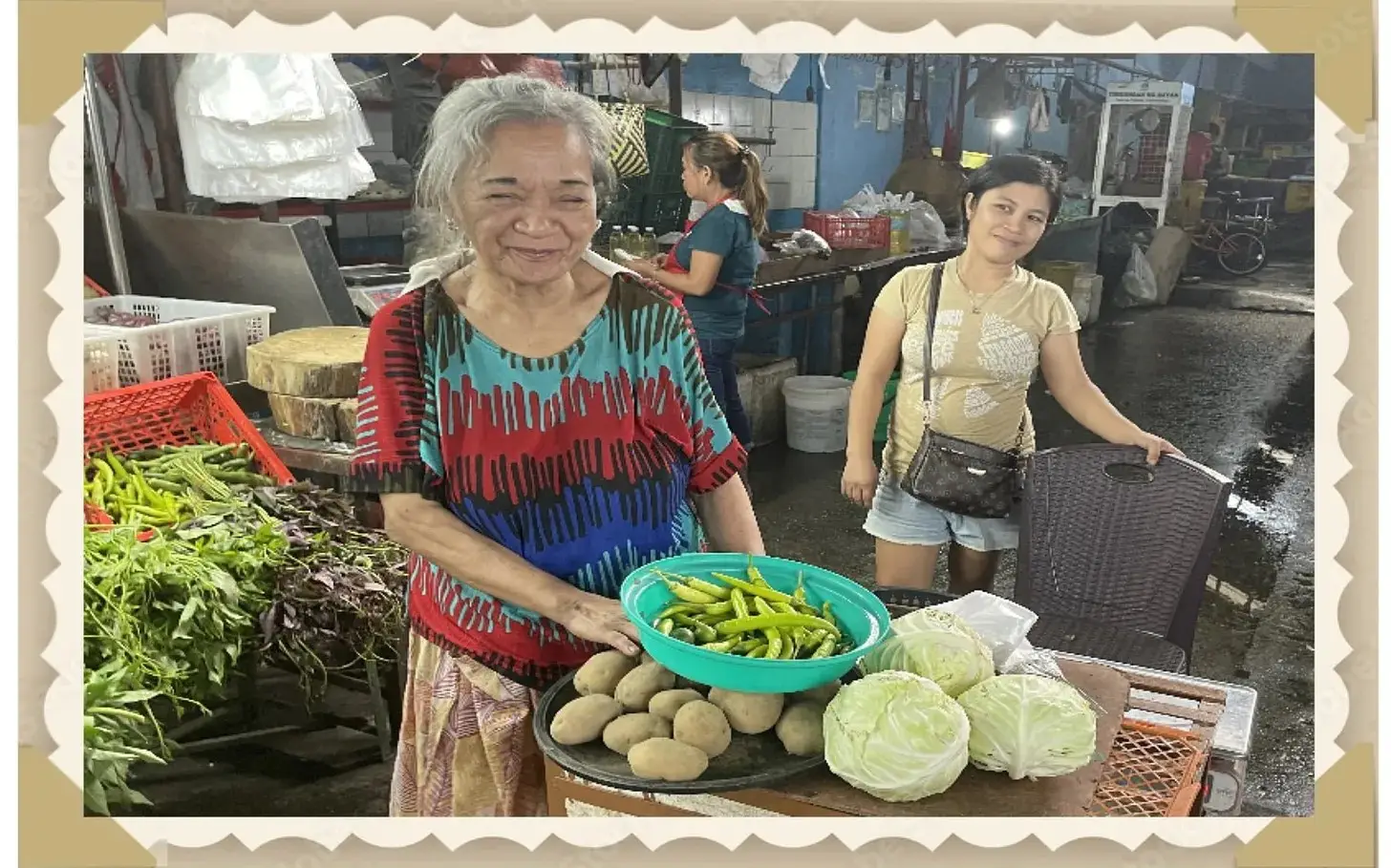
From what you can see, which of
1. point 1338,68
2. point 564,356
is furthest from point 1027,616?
point 1338,68

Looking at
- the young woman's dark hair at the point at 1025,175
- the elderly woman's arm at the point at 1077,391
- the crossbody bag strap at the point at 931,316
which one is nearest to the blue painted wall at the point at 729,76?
the young woman's dark hair at the point at 1025,175

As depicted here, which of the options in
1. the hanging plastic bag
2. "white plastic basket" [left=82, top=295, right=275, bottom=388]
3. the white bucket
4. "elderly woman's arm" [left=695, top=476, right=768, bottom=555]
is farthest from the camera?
the white bucket

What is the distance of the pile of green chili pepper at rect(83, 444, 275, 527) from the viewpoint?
2537 mm

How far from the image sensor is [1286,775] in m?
2.76

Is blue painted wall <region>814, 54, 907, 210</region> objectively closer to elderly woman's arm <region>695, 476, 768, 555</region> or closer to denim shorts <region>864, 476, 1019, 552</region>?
elderly woman's arm <region>695, 476, 768, 555</region>

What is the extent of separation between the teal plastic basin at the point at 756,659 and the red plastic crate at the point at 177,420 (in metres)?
1.76

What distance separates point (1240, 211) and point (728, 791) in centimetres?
151

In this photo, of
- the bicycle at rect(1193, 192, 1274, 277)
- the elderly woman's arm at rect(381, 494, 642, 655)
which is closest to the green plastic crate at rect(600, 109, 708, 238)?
the bicycle at rect(1193, 192, 1274, 277)

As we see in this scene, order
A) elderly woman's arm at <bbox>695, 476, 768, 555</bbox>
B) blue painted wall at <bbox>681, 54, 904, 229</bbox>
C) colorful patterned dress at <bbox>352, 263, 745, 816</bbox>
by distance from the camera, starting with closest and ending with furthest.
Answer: colorful patterned dress at <bbox>352, 263, 745, 816</bbox> < elderly woman's arm at <bbox>695, 476, 768, 555</bbox> < blue painted wall at <bbox>681, 54, 904, 229</bbox>

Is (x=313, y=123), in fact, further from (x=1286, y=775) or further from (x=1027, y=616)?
(x=1286, y=775)

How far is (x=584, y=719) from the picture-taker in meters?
1.34

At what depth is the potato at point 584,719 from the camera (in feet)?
4.39

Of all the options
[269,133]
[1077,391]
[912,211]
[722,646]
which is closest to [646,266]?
[912,211]

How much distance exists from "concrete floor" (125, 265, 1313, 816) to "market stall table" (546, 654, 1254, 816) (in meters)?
0.34
